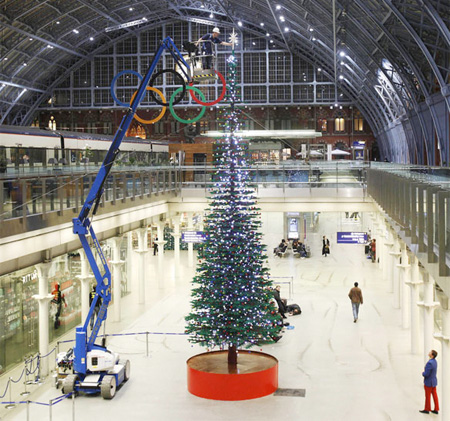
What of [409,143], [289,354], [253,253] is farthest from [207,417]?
[409,143]

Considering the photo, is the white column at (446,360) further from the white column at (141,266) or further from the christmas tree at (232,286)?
the white column at (141,266)

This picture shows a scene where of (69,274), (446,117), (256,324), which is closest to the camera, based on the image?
(256,324)

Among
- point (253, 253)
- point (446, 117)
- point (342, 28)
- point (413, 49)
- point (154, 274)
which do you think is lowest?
point (154, 274)

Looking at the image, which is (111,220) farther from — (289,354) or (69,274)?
(289,354)

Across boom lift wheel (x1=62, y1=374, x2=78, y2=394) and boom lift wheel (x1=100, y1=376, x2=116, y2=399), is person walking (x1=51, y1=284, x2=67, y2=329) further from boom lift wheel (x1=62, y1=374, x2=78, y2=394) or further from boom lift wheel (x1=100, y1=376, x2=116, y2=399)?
boom lift wheel (x1=100, y1=376, x2=116, y2=399)

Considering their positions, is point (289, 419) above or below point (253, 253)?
below

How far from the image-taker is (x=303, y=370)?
1783cm

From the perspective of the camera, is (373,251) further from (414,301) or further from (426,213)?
(426,213)

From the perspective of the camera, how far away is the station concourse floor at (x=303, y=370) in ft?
48.4

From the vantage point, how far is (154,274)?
36.9 m

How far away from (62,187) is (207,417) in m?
7.17

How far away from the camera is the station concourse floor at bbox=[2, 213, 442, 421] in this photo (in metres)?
14.8

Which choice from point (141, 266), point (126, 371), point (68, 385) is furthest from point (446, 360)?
point (141, 266)

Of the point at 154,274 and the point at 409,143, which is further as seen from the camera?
the point at 409,143
